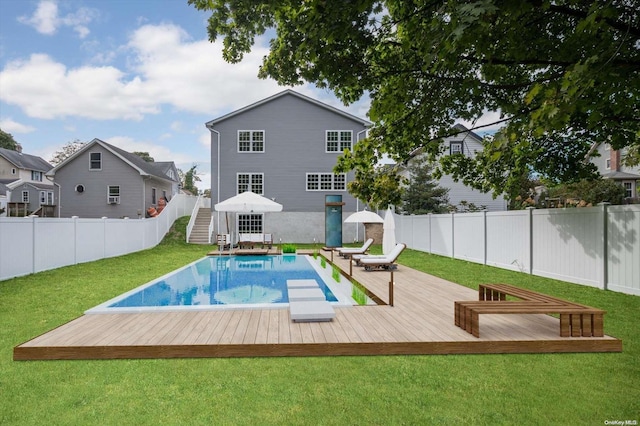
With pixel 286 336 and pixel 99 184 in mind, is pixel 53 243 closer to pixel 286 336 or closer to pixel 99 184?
pixel 286 336

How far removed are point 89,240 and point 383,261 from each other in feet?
38.1

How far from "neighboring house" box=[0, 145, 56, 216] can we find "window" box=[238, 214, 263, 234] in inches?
994

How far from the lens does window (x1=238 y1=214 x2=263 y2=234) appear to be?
26.0 metres

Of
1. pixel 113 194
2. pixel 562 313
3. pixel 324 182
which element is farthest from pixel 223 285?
pixel 113 194

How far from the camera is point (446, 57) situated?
443 centimetres

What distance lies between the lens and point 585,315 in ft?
17.8

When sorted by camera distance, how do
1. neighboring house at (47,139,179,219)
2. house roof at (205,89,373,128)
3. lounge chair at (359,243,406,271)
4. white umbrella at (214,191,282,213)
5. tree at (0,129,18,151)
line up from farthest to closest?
tree at (0,129,18,151) → neighboring house at (47,139,179,219) → house roof at (205,89,373,128) → white umbrella at (214,191,282,213) → lounge chair at (359,243,406,271)

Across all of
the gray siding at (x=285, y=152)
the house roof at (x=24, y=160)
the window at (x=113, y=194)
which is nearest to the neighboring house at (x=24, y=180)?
the house roof at (x=24, y=160)

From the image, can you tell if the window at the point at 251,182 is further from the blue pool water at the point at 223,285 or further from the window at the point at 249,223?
the blue pool water at the point at 223,285

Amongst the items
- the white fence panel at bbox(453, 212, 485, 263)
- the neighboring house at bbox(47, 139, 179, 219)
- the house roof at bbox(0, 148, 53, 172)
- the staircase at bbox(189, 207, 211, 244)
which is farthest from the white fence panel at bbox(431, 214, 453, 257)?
the house roof at bbox(0, 148, 53, 172)

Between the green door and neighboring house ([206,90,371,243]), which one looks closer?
neighboring house ([206,90,371,243])

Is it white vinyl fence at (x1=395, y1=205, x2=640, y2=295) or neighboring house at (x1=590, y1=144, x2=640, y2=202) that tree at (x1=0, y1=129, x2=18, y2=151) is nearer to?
white vinyl fence at (x1=395, y1=205, x2=640, y2=295)

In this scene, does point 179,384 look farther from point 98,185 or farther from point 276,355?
point 98,185

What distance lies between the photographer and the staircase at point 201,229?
2567cm
